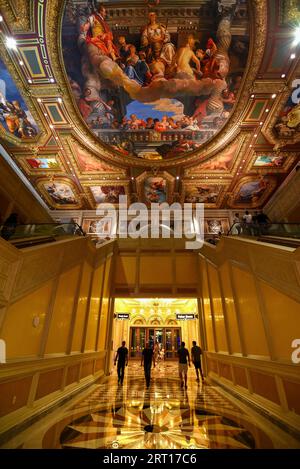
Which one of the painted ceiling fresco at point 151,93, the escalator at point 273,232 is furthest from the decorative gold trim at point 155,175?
the escalator at point 273,232

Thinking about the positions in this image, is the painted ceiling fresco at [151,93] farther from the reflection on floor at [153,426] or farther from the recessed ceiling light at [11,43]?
the reflection on floor at [153,426]

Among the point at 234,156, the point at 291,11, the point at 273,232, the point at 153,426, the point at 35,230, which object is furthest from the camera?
the point at 234,156

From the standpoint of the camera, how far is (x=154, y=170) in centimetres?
1205

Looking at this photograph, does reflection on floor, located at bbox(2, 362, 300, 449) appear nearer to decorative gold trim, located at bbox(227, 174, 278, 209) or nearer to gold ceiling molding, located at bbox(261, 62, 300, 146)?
gold ceiling molding, located at bbox(261, 62, 300, 146)

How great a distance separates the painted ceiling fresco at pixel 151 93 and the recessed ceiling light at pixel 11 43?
0.32ft

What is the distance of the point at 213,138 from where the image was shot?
1034 cm

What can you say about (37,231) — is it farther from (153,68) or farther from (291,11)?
(291,11)

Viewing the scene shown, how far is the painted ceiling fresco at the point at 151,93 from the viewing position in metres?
7.17

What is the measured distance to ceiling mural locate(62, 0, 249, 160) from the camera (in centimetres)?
732

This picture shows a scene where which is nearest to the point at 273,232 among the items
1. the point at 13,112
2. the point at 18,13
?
the point at 18,13

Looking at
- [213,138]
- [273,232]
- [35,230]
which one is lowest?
[35,230]

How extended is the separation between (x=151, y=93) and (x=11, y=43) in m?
4.88

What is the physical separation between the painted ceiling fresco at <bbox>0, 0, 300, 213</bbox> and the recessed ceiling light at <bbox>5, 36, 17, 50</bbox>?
0.32 ft

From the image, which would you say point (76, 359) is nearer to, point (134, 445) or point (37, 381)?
point (37, 381)
